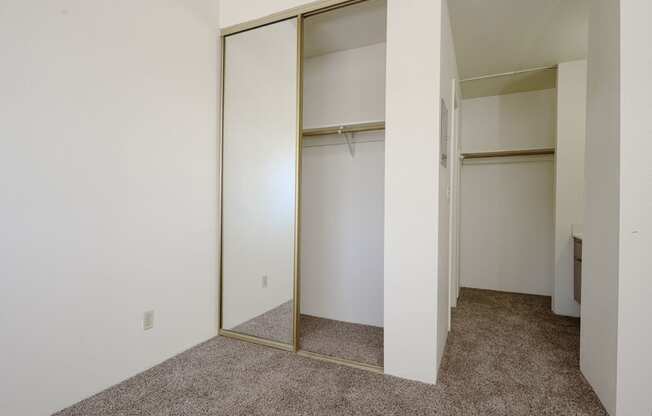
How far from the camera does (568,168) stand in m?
3.16

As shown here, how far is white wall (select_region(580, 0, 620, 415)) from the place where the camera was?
161cm

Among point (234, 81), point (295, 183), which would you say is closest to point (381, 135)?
point (295, 183)

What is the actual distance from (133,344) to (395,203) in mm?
1786

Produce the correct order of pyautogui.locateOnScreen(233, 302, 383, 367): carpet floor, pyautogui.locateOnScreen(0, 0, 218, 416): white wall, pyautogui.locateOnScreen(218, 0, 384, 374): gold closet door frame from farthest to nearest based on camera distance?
pyautogui.locateOnScreen(233, 302, 383, 367): carpet floor < pyautogui.locateOnScreen(218, 0, 384, 374): gold closet door frame < pyautogui.locateOnScreen(0, 0, 218, 416): white wall

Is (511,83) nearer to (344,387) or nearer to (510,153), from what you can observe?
(510,153)

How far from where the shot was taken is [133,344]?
6.37 feet

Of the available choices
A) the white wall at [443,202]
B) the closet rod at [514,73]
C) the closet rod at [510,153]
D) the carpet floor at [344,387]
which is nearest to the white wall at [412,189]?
the white wall at [443,202]

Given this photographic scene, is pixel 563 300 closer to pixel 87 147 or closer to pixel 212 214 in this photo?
pixel 212 214

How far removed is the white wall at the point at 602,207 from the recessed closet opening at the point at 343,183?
4.38 ft

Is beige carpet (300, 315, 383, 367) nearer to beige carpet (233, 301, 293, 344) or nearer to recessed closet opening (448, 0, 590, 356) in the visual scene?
beige carpet (233, 301, 293, 344)

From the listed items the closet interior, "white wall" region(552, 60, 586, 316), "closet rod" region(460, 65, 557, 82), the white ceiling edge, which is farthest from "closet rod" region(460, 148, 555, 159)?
"closet rod" region(460, 65, 557, 82)

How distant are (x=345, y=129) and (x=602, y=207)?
1793 millimetres

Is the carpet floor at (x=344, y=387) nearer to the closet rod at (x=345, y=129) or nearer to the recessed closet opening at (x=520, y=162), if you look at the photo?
the recessed closet opening at (x=520, y=162)

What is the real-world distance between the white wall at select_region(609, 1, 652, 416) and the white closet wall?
1563 mm
